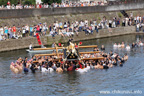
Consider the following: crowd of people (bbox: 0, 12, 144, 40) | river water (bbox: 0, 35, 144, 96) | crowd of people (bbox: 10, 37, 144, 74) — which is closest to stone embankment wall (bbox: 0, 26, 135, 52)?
crowd of people (bbox: 0, 12, 144, 40)

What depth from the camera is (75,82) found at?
1452 inches

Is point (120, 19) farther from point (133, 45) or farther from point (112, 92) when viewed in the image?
point (112, 92)

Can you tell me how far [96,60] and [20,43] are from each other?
1562 cm

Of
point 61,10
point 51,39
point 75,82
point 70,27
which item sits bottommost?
point 75,82

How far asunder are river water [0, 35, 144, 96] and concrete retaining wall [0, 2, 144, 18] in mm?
15020

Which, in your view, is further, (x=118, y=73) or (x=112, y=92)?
(x=118, y=73)

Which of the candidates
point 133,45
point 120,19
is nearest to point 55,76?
point 133,45

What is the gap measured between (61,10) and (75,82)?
3077cm

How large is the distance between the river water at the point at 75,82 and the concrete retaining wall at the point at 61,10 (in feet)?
49.3

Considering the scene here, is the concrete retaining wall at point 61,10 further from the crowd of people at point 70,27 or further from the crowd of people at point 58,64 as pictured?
the crowd of people at point 58,64

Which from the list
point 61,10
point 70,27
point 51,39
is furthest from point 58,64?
point 61,10

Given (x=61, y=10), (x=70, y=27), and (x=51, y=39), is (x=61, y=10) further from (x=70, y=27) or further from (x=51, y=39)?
(x=51, y=39)

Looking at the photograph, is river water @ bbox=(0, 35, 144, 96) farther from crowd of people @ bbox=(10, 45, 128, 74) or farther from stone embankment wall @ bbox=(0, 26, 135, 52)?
stone embankment wall @ bbox=(0, 26, 135, 52)

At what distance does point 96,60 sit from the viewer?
144ft
